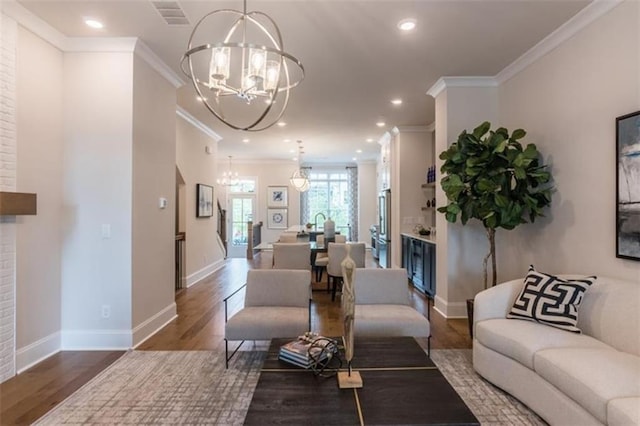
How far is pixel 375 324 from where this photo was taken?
3.02m

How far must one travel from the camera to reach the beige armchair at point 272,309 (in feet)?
9.82

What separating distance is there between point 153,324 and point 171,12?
3.17m

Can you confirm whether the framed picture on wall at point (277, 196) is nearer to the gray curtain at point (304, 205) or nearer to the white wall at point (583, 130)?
the gray curtain at point (304, 205)

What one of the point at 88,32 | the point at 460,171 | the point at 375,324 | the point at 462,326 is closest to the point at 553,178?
the point at 460,171

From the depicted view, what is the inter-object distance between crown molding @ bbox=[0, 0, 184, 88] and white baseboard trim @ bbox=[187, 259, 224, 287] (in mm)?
3787

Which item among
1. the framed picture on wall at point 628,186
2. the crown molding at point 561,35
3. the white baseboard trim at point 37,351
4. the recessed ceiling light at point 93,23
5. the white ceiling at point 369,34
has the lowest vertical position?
the white baseboard trim at point 37,351

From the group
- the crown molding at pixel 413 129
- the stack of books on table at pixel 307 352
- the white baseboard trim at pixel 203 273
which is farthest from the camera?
the crown molding at pixel 413 129

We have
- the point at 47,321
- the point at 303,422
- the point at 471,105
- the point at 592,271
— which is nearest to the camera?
the point at 303,422

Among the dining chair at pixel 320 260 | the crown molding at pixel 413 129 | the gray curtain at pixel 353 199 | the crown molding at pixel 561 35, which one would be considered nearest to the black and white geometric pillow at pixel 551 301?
the crown molding at pixel 561 35

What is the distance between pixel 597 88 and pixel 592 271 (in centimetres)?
153

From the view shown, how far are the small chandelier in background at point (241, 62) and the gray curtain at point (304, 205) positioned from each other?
5.73m

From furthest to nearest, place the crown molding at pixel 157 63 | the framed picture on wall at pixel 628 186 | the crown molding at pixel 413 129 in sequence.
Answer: the crown molding at pixel 413 129 → the crown molding at pixel 157 63 → the framed picture on wall at pixel 628 186

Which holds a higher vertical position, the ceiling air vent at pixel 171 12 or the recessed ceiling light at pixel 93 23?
the recessed ceiling light at pixel 93 23

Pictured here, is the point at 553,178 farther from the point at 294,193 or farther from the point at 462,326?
the point at 294,193
